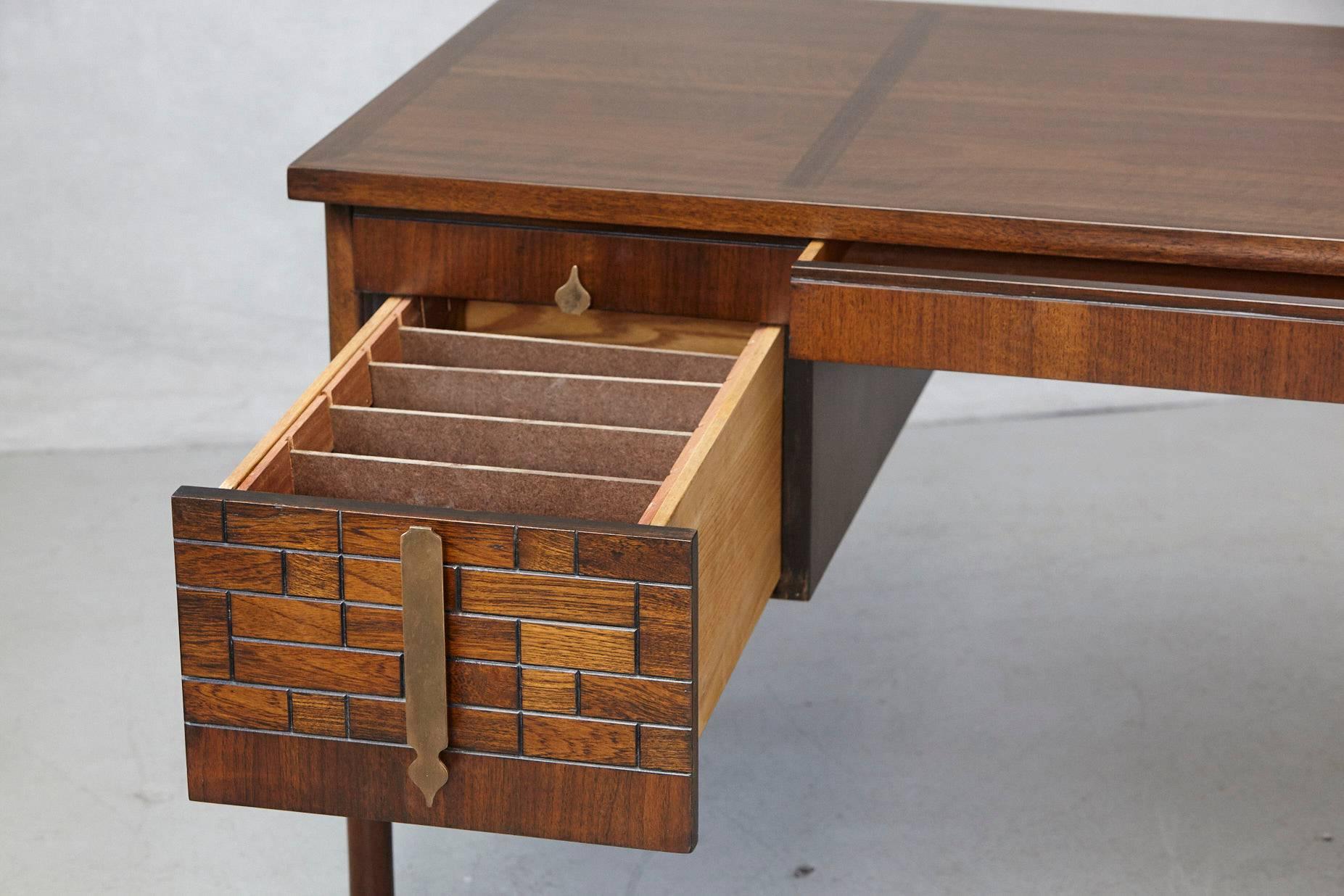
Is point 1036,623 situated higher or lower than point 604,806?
lower

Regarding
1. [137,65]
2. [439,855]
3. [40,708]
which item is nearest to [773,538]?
[439,855]

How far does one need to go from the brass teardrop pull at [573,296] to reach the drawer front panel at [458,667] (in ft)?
1.29

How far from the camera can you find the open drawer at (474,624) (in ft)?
3.93

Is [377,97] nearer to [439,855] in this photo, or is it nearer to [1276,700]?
[439,855]

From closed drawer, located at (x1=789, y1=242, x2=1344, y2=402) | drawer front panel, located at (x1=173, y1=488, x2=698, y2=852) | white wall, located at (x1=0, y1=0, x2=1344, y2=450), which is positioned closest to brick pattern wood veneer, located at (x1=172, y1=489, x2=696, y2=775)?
drawer front panel, located at (x1=173, y1=488, x2=698, y2=852)

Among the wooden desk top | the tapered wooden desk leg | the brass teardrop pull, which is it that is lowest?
the tapered wooden desk leg

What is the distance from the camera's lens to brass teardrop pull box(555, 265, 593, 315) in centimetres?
156

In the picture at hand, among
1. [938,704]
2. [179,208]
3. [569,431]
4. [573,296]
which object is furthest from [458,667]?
[179,208]

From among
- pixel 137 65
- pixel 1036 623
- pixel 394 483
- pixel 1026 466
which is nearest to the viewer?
pixel 394 483

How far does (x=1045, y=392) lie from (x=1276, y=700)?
3.28 ft

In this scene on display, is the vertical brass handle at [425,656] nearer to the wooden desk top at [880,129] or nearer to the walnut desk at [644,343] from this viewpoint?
the walnut desk at [644,343]

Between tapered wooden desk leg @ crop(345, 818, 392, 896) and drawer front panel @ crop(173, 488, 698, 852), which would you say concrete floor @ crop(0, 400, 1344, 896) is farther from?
drawer front panel @ crop(173, 488, 698, 852)

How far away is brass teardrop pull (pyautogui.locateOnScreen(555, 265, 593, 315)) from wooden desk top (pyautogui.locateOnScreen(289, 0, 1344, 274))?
0.06 meters

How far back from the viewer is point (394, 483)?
139 cm
